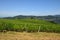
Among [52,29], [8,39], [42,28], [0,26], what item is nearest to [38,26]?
[42,28]

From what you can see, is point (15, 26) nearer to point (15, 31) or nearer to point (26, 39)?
point (15, 31)

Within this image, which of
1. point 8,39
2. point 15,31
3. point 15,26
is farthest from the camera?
point 15,26

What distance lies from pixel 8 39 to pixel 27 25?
412 inches

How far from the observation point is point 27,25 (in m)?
31.2

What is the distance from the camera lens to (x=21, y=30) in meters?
28.6

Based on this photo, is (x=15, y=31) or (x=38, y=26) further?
(x=38, y=26)

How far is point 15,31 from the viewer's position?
28094 mm

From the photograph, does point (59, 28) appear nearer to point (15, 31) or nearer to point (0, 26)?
point (15, 31)

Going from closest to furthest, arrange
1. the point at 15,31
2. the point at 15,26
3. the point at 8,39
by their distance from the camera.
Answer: the point at 8,39 → the point at 15,31 → the point at 15,26

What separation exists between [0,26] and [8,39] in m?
8.48

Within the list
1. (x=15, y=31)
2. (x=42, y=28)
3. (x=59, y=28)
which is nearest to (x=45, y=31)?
(x=42, y=28)

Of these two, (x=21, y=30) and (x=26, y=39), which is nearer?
(x=26, y=39)

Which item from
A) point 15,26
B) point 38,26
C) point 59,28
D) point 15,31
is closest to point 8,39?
point 15,31

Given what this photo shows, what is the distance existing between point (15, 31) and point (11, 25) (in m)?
2.73
